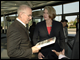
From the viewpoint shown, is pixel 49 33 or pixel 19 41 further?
pixel 49 33

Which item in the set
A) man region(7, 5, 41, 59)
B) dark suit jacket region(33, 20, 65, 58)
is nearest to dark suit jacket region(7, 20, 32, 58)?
man region(7, 5, 41, 59)

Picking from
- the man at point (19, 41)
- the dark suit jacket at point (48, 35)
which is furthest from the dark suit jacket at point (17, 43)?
the dark suit jacket at point (48, 35)

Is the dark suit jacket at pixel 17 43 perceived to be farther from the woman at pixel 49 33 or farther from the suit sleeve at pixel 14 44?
the woman at pixel 49 33

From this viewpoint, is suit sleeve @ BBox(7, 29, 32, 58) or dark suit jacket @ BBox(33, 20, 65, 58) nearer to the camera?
suit sleeve @ BBox(7, 29, 32, 58)

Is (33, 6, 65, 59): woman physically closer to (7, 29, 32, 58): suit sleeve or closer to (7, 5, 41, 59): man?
(7, 5, 41, 59): man

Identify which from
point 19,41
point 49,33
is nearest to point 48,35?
point 49,33

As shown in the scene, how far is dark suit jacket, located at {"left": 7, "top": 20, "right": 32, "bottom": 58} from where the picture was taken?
1141mm

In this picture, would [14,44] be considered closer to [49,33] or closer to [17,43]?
[17,43]

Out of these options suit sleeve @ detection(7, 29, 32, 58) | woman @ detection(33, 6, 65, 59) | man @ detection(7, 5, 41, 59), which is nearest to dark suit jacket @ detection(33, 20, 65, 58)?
woman @ detection(33, 6, 65, 59)

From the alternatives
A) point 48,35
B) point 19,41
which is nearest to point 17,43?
point 19,41

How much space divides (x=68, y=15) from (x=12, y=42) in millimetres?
8081

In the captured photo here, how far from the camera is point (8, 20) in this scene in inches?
644

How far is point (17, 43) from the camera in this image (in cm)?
116

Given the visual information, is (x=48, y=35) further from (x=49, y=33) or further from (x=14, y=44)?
(x=14, y=44)
